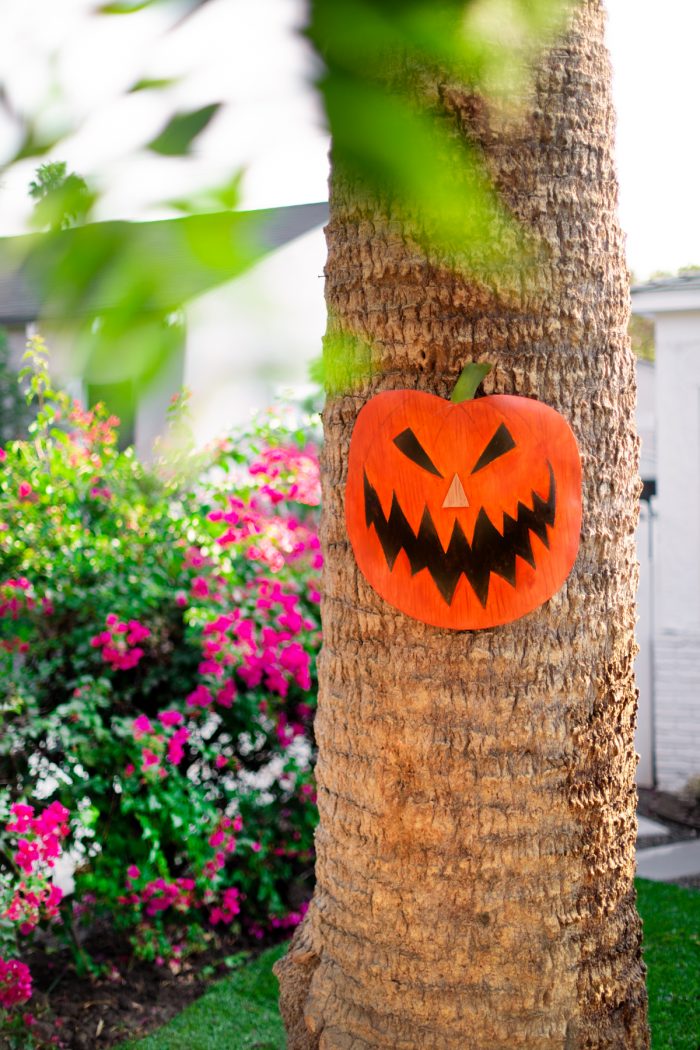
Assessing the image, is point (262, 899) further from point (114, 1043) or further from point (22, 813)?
point (22, 813)

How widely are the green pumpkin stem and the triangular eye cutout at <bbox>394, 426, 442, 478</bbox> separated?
105mm

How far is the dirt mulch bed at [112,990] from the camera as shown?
3158 mm

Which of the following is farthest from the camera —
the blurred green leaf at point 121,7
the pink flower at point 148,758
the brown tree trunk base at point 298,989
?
the pink flower at point 148,758

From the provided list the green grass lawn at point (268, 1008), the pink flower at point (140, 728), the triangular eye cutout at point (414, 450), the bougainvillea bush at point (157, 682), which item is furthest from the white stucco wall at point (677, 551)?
the triangular eye cutout at point (414, 450)

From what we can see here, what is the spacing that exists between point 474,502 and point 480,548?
0.29 feet

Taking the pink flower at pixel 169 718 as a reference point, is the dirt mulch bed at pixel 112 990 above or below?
below

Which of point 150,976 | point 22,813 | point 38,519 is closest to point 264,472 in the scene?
point 38,519

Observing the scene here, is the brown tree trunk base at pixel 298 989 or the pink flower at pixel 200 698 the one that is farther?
the pink flower at pixel 200 698

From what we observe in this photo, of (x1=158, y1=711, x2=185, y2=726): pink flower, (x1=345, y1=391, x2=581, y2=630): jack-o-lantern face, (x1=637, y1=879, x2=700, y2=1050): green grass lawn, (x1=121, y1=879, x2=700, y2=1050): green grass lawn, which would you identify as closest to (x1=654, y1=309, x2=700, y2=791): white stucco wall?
(x1=637, y1=879, x2=700, y2=1050): green grass lawn

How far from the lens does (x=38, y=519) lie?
394 cm

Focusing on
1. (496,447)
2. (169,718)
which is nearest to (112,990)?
(169,718)

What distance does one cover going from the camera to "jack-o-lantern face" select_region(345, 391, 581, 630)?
1912 mm

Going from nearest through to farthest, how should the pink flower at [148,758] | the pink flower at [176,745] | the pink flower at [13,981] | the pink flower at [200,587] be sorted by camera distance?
the pink flower at [13,981] → the pink flower at [148,758] → the pink flower at [176,745] → the pink flower at [200,587]

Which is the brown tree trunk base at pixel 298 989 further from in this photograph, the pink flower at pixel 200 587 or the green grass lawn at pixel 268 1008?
the pink flower at pixel 200 587
